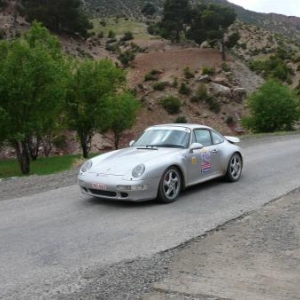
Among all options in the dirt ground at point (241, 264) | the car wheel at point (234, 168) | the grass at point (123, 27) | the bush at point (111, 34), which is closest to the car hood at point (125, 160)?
the car wheel at point (234, 168)

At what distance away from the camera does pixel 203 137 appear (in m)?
10.1

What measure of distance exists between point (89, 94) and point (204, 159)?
23663 millimetres

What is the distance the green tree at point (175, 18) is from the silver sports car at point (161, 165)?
60058 millimetres

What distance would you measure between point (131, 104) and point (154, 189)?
3218 cm

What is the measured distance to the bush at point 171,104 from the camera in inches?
2040

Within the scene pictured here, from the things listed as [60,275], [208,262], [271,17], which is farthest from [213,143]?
[271,17]

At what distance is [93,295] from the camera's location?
187 inches

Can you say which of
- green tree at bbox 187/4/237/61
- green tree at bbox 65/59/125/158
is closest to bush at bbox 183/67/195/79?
green tree at bbox 187/4/237/61

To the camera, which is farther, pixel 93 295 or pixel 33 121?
pixel 33 121

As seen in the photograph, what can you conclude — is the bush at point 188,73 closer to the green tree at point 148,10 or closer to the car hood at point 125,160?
the green tree at point 148,10

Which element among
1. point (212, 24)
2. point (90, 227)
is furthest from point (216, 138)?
point (212, 24)

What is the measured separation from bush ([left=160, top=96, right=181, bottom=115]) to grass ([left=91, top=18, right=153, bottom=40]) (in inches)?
1104

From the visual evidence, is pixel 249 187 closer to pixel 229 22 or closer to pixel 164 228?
pixel 164 228

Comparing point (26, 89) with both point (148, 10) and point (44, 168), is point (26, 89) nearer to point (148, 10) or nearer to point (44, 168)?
point (44, 168)
